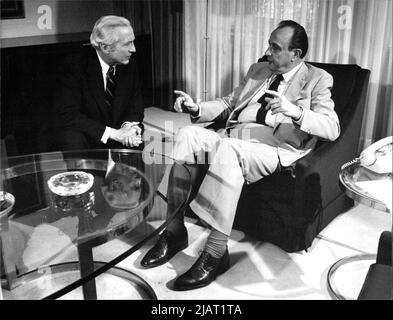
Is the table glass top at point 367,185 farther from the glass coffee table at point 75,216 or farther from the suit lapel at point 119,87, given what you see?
the suit lapel at point 119,87

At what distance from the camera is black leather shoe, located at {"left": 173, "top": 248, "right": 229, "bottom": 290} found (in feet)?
3.49

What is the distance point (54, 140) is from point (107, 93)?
200 millimetres

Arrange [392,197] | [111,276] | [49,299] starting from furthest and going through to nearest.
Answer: [111,276] → [392,197] → [49,299]

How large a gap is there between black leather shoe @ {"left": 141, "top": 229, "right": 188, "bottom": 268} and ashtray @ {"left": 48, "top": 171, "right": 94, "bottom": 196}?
0.83 ft

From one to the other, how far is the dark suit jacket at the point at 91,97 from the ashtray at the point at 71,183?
0.77 feet

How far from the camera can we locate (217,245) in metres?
1.11

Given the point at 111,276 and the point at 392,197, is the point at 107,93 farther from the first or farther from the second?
the point at 392,197

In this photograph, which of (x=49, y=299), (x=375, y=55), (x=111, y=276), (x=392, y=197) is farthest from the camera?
(x=375, y=55)

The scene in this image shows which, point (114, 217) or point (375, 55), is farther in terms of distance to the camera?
point (375, 55)

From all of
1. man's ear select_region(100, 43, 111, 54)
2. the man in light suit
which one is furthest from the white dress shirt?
man's ear select_region(100, 43, 111, 54)

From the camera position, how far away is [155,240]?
1.21m

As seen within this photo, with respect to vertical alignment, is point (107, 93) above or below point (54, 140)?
above
